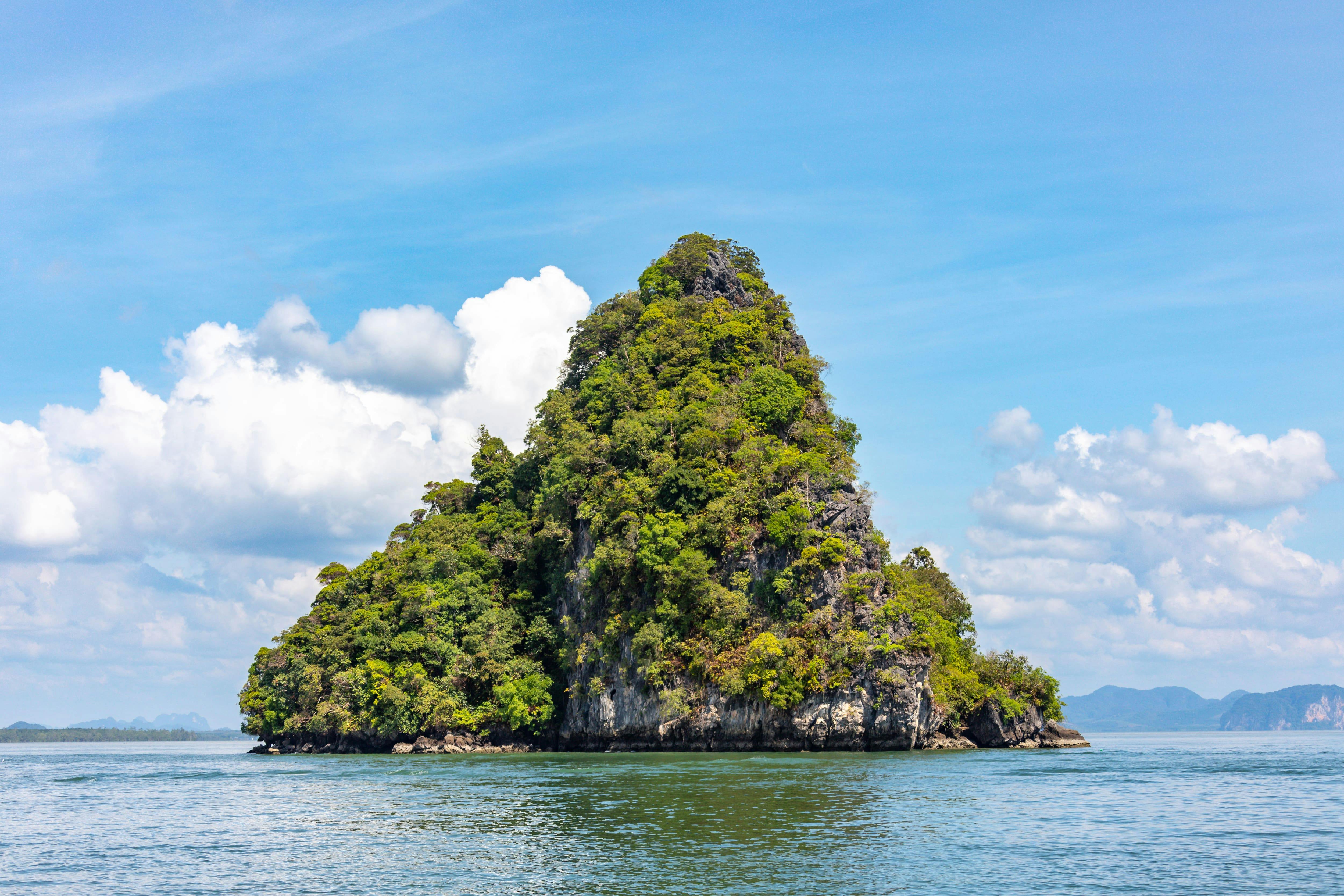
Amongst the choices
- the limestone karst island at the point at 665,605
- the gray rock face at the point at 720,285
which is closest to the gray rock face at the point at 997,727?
the limestone karst island at the point at 665,605

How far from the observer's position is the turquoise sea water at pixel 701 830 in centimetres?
1912

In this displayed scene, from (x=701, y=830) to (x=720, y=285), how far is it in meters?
61.4

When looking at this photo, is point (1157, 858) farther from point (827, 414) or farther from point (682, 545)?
point (827, 414)

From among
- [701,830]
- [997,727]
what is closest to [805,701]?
[997,727]

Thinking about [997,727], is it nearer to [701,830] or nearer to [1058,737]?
[1058,737]

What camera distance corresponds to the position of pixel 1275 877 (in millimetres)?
18703

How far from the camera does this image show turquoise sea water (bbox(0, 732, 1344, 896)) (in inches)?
753

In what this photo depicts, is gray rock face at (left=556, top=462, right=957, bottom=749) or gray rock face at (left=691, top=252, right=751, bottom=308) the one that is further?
gray rock face at (left=691, top=252, right=751, bottom=308)

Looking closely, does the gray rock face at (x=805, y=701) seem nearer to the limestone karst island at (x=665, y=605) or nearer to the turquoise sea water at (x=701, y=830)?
the limestone karst island at (x=665, y=605)

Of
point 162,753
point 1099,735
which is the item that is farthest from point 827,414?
point 1099,735

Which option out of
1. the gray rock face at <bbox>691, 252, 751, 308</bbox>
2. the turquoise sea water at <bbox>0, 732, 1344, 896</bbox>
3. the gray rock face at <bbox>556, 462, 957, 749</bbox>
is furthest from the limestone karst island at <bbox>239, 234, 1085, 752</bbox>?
the turquoise sea water at <bbox>0, 732, 1344, 896</bbox>

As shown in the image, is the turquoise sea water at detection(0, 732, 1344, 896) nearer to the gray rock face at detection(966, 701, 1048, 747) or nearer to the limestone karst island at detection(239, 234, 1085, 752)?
the limestone karst island at detection(239, 234, 1085, 752)

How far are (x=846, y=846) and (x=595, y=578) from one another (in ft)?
124

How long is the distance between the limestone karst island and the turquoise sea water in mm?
6943
